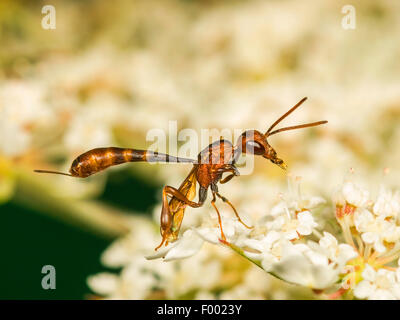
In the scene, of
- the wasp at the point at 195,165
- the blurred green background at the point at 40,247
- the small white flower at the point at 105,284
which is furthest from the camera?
the blurred green background at the point at 40,247

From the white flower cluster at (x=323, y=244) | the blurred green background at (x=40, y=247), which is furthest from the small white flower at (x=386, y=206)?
the blurred green background at (x=40, y=247)

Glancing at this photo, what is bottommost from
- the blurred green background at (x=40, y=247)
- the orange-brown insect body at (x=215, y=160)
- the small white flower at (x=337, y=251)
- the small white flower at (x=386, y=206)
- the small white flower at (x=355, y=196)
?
the blurred green background at (x=40, y=247)

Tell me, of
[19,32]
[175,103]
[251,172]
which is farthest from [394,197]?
[19,32]

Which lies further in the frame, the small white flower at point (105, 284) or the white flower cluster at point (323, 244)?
the small white flower at point (105, 284)

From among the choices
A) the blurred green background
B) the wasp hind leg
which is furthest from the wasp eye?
the blurred green background

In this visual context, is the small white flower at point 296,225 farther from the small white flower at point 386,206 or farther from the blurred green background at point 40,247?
the blurred green background at point 40,247

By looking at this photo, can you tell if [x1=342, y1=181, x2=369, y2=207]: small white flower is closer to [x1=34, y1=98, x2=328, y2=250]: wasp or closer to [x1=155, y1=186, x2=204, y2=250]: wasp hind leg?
[x1=34, y1=98, x2=328, y2=250]: wasp

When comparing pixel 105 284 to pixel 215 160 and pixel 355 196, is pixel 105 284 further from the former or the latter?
pixel 355 196

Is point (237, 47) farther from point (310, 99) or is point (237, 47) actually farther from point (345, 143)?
point (345, 143)
